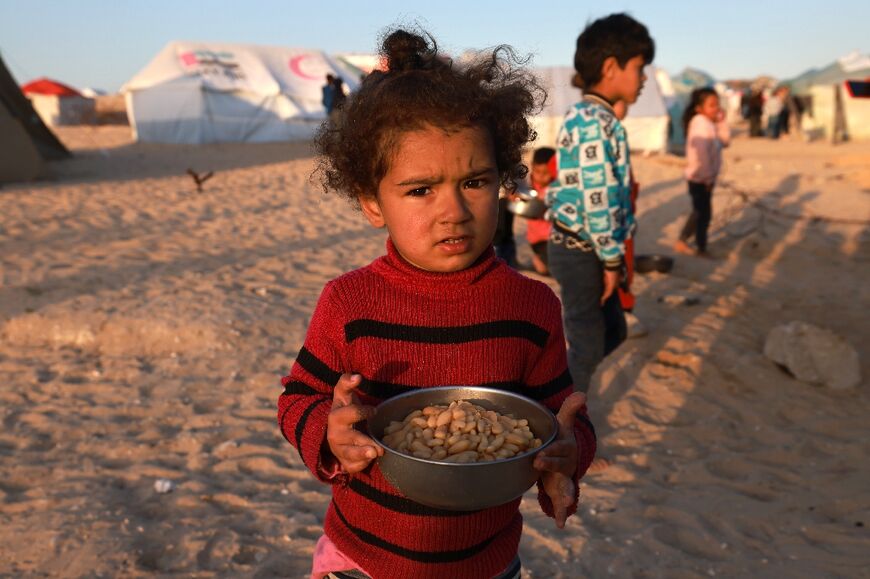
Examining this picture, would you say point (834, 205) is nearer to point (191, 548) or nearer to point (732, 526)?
point (732, 526)

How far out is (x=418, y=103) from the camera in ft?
4.72

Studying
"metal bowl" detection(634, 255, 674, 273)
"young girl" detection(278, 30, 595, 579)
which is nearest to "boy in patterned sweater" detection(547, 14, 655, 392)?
"young girl" detection(278, 30, 595, 579)

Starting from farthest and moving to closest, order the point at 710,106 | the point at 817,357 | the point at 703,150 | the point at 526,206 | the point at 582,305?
the point at 710,106 < the point at 703,150 < the point at 526,206 < the point at 817,357 < the point at 582,305

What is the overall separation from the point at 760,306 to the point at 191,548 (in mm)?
5432

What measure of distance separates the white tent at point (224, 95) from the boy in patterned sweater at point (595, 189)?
722 inches

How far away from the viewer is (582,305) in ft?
10.9

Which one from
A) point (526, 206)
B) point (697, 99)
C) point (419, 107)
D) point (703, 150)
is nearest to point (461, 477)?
point (419, 107)

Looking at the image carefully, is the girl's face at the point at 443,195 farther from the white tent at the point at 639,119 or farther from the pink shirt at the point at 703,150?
the white tent at the point at 639,119

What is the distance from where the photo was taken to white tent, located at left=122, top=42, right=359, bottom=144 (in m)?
21.8

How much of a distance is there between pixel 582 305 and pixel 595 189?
56 centimetres

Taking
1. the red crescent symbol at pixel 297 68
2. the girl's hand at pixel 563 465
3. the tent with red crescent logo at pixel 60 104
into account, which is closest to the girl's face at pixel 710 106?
the girl's hand at pixel 563 465

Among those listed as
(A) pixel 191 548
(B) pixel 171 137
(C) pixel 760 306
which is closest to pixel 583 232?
(A) pixel 191 548

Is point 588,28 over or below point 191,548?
over

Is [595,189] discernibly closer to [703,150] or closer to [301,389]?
[301,389]
